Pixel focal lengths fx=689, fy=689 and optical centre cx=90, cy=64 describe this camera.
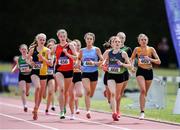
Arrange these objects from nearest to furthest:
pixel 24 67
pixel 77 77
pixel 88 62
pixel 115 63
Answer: pixel 115 63, pixel 88 62, pixel 77 77, pixel 24 67

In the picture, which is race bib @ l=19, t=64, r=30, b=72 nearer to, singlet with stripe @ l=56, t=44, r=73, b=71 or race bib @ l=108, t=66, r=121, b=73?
singlet with stripe @ l=56, t=44, r=73, b=71

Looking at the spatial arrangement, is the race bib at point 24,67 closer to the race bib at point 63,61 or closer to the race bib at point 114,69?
the race bib at point 63,61

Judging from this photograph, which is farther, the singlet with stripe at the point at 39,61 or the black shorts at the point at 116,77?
the singlet with stripe at the point at 39,61

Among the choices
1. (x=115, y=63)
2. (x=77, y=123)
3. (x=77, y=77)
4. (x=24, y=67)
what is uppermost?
(x=24, y=67)

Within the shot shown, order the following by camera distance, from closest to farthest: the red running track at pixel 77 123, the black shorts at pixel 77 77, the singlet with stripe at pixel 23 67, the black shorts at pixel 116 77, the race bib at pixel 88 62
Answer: the red running track at pixel 77 123, the black shorts at pixel 116 77, the race bib at pixel 88 62, the black shorts at pixel 77 77, the singlet with stripe at pixel 23 67

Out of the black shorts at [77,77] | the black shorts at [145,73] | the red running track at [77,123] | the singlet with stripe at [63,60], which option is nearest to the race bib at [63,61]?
the singlet with stripe at [63,60]

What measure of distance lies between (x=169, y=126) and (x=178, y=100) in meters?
3.11

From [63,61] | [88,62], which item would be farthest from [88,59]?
[63,61]

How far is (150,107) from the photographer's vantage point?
2183cm

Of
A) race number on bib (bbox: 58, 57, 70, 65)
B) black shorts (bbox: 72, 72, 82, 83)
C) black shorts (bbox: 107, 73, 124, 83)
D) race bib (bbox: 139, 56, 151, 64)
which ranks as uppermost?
race bib (bbox: 139, 56, 151, 64)

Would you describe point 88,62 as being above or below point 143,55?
below

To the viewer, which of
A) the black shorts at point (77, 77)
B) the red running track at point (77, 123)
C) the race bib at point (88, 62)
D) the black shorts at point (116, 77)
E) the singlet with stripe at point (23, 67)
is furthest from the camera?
the singlet with stripe at point (23, 67)

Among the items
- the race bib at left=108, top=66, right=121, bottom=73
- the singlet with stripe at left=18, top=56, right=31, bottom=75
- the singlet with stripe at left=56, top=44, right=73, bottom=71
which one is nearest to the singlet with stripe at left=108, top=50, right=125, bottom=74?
the race bib at left=108, top=66, right=121, bottom=73

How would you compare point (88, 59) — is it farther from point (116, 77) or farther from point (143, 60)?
point (143, 60)
